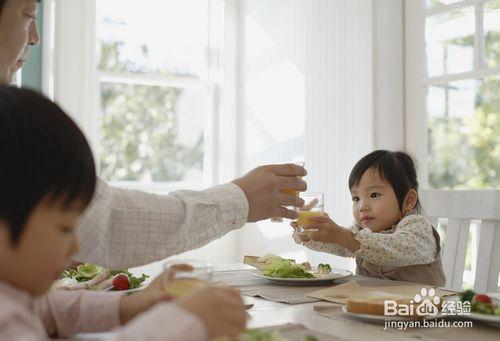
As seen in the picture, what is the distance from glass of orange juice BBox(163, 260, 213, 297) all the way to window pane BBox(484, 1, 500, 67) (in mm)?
2327

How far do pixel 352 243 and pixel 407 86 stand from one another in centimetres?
163

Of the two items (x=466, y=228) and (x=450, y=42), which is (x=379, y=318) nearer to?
(x=466, y=228)

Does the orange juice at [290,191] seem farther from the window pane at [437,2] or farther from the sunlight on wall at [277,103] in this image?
the sunlight on wall at [277,103]

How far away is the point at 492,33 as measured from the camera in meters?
2.83

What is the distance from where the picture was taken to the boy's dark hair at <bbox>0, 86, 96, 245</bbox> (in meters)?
0.68

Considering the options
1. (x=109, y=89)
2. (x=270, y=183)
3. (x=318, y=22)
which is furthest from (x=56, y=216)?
(x=109, y=89)

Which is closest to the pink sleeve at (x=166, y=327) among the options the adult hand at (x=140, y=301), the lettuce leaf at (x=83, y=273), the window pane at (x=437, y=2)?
the adult hand at (x=140, y=301)

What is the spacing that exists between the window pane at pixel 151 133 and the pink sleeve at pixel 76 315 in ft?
10.1

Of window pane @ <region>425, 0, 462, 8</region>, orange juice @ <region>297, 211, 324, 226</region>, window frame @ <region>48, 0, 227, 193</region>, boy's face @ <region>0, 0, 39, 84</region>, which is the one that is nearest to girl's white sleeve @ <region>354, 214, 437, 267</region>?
orange juice @ <region>297, 211, 324, 226</region>

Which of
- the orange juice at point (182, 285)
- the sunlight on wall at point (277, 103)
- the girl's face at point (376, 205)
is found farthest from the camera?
the sunlight on wall at point (277, 103)

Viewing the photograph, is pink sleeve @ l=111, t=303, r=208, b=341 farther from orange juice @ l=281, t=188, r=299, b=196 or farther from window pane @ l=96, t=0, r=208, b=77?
window pane @ l=96, t=0, r=208, b=77

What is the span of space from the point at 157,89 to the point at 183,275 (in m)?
3.43

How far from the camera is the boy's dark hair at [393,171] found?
2.15 m

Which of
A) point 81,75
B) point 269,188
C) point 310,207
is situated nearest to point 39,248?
point 269,188
